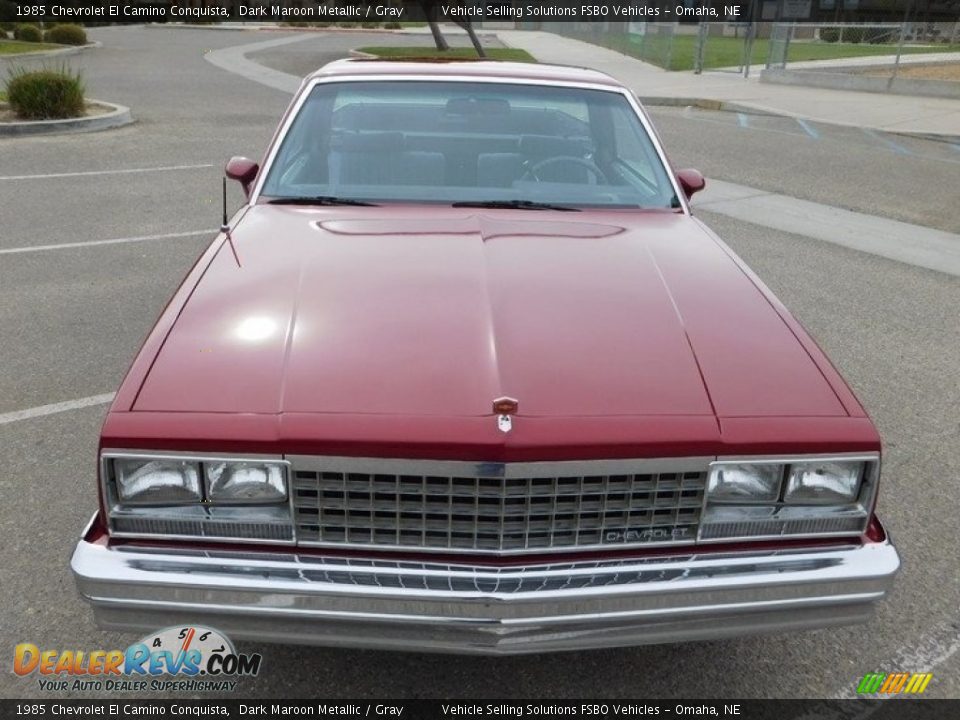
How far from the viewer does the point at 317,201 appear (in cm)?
335

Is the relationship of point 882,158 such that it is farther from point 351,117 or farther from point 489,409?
point 489,409

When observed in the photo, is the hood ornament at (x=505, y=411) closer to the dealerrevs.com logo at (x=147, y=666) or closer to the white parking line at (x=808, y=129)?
the dealerrevs.com logo at (x=147, y=666)

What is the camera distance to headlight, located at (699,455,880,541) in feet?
6.89

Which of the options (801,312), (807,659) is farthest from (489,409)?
(801,312)

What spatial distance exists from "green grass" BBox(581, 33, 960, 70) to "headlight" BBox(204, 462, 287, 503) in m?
23.0

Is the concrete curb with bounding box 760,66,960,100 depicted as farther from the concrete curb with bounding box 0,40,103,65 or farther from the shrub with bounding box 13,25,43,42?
the shrub with bounding box 13,25,43,42

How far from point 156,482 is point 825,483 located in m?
1.64

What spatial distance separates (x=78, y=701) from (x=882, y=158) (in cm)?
1138

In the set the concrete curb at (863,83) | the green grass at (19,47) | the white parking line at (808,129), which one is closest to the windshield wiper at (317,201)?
the white parking line at (808,129)

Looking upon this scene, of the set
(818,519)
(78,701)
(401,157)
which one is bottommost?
(78,701)

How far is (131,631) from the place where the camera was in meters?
2.10

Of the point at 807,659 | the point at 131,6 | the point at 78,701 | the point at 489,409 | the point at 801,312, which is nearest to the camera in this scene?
the point at 489,409

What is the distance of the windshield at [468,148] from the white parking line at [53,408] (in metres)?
1.45

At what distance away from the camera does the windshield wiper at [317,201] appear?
3340 mm
